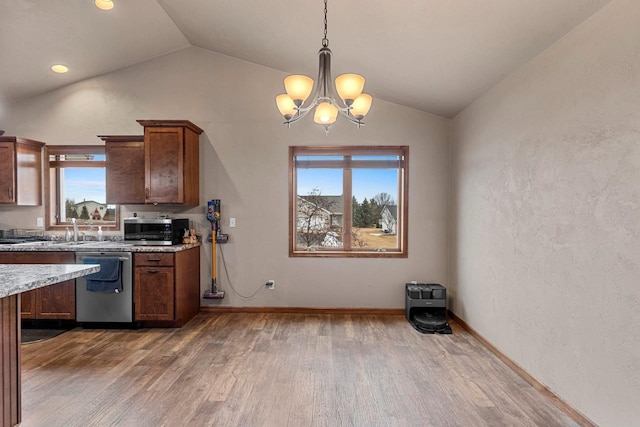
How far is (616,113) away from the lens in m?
1.80

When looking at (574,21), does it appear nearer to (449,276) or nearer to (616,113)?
(616,113)

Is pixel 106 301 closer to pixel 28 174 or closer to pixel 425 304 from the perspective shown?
pixel 28 174

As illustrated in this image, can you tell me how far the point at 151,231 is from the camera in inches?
151

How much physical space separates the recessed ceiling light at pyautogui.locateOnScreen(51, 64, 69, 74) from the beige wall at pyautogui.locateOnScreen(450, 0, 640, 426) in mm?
4791

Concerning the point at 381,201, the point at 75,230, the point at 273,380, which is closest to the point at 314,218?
the point at 381,201

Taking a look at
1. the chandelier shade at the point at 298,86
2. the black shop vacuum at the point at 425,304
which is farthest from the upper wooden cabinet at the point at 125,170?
the black shop vacuum at the point at 425,304

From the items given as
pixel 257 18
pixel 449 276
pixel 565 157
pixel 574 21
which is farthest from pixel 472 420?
pixel 257 18

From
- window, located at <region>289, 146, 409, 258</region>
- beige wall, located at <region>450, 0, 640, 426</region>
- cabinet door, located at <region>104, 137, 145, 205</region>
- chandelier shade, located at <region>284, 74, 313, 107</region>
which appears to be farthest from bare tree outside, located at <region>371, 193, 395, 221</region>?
cabinet door, located at <region>104, 137, 145, 205</region>

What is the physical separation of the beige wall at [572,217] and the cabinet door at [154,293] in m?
3.33

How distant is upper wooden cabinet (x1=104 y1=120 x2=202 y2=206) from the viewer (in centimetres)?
382

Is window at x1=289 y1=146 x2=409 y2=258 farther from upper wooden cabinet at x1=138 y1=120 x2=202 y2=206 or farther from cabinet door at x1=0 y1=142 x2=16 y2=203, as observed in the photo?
cabinet door at x1=0 y1=142 x2=16 y2=203

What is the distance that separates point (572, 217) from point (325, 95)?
1.80 metres

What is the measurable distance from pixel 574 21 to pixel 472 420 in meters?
2.55

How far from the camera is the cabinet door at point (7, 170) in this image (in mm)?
3975
